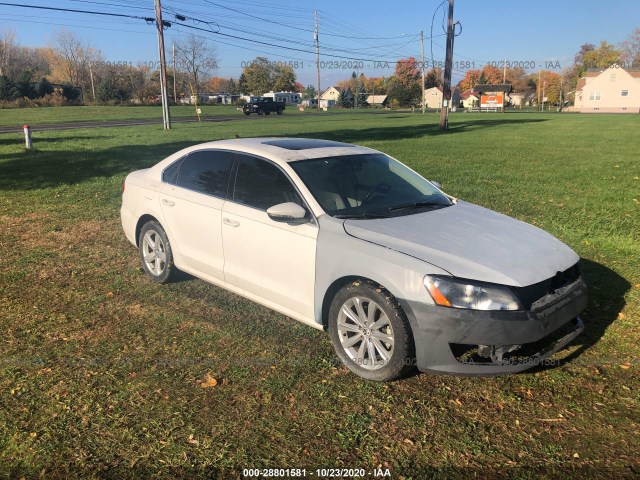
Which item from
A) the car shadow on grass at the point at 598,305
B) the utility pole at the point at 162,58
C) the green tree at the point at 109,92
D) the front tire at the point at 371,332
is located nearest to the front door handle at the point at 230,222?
the front tire at the point at 371,332

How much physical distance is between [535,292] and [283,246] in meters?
1.83

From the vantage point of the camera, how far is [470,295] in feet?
10.7

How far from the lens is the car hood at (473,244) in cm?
Result: 337

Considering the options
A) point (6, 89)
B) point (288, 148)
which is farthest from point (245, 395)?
point (6, 89)

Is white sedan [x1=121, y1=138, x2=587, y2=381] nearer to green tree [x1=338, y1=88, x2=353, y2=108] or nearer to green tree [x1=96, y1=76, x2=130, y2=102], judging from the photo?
green tree [x1=96, y1=76, x2=130, y2=102]

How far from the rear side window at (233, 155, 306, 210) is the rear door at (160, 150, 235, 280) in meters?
0.17

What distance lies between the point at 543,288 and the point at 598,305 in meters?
1.89

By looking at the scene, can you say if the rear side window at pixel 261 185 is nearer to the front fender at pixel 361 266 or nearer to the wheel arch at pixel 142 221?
the front fender at pixel 361 266

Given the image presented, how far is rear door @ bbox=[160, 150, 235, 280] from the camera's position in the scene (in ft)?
15.5

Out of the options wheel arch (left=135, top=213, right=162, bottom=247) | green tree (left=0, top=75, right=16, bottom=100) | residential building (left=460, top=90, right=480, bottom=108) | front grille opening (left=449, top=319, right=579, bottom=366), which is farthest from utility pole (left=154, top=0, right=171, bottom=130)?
residential building (left=460, top=90, right=480, bottom=108)

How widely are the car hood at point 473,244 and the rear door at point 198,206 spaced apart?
1.43 metres

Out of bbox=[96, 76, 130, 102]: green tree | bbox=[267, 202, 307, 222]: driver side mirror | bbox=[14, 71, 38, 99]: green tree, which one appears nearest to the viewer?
bbox=[267, 202, 307, 222]: driver side mirror

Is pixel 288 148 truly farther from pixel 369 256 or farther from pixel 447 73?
pixel 447 73

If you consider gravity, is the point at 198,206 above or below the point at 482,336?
above
